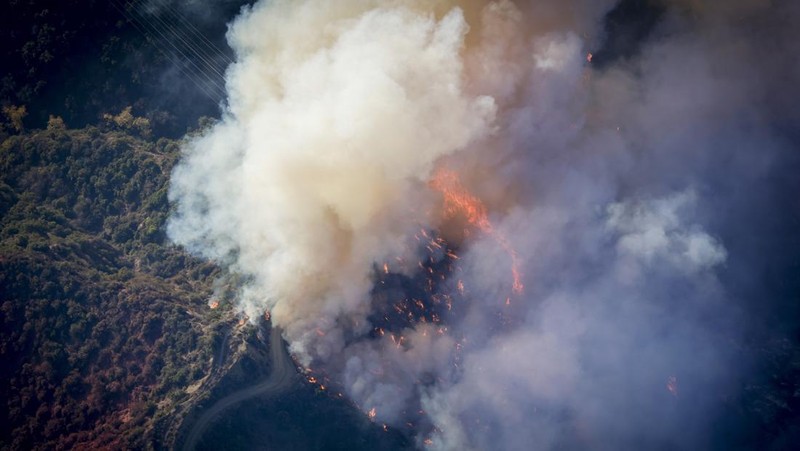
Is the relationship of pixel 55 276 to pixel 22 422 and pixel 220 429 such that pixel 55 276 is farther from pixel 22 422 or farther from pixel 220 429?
pixel 220 429

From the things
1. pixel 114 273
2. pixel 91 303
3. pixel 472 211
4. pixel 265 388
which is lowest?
pixel 265 388

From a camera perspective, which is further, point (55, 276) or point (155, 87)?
point (155, 87)

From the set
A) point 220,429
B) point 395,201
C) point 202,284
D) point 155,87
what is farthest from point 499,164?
point 155,87

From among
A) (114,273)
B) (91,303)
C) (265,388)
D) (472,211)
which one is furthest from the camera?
(114,273)

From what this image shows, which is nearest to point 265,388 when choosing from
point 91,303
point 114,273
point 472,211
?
point 91,303

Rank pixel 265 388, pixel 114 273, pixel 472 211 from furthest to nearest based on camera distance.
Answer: pixel 114 273
pixel 472 211
pixel 265 388

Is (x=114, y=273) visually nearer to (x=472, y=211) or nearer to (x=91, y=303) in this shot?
(x=91, y=303)

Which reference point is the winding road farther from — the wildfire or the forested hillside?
the wildfire
